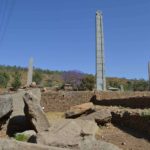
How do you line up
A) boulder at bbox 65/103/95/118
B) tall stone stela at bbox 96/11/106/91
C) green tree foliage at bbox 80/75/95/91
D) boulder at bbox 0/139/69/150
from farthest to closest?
1. green tree foliage at bbox 80/75/95/91
2. tall stone stela at bbox 96/11/106/91
3. boulder at bbox 65/103/95/118
4. boulder at bbox 0/139/69/150

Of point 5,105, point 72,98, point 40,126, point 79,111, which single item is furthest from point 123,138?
point 72,98

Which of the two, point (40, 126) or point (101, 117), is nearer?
point (40, 126)

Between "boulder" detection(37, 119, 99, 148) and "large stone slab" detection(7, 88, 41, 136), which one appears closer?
"boulder" detection(37, 119, 99, 148)

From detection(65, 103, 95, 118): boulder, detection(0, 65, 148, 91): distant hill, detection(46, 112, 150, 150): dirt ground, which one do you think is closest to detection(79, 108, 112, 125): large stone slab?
detection(46, 112, 150, 150): dirt ground

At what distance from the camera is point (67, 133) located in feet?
34.2

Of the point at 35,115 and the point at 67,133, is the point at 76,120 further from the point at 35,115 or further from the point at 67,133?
the point at 35,115

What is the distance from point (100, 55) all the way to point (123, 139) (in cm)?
949

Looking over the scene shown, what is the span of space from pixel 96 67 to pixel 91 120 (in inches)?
324

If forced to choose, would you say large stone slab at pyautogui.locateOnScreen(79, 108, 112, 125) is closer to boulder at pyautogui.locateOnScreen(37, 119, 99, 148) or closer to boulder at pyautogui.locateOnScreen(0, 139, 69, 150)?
boulder at pyautogui.locateOnScreen(37, 119, 99, 148)

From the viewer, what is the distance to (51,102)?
1819 centimetres

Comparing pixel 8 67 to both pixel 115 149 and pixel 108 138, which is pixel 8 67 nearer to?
pixel 108 138

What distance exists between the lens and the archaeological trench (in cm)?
1098

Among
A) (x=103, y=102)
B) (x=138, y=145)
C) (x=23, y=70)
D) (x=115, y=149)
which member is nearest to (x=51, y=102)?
(x=103, y=102)

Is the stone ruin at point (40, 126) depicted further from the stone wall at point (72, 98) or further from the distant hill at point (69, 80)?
the distant hill at point (69, 80)
